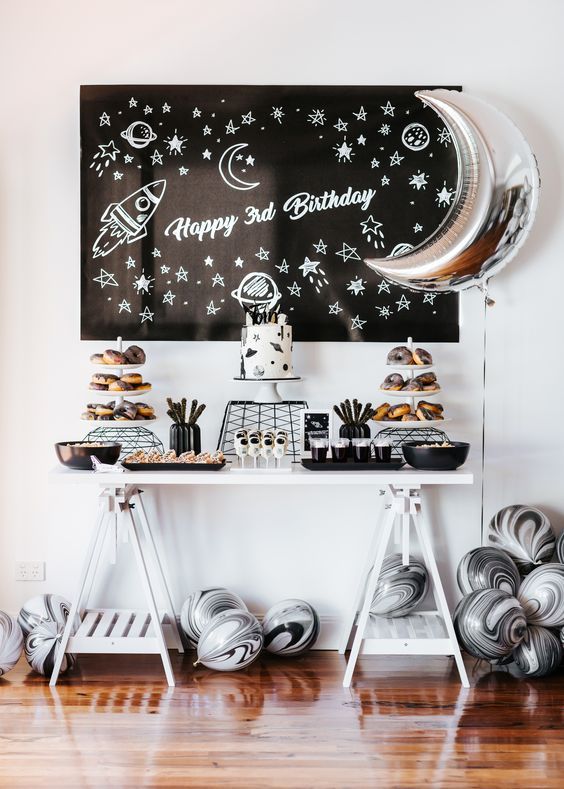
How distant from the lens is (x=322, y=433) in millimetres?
2969

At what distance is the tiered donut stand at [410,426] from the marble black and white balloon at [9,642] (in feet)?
4.62

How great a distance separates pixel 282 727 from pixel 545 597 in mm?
987

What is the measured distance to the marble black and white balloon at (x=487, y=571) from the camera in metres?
2.88

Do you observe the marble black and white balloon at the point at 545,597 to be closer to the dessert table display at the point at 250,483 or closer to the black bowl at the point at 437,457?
the dessert table display at the point at 250,483

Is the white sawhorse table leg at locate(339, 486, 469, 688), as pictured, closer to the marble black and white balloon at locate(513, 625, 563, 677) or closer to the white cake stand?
the marble black and white balloon at locate(513, 625, 563, 677)

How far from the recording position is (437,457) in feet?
9.28

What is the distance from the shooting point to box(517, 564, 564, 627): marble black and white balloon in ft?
9.13

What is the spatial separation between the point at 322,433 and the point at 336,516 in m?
0.42

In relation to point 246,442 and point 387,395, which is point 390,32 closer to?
point 387,395

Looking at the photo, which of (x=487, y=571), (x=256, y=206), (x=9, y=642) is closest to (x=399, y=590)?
(x=487, y=571)

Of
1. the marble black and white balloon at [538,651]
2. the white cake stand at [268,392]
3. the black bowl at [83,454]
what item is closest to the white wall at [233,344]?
the white cake stand at [268,392]

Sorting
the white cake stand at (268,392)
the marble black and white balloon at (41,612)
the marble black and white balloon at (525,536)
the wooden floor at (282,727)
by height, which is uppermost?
the white cake stand at (268,392)

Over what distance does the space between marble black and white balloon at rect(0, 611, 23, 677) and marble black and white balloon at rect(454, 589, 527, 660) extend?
4.96 ft

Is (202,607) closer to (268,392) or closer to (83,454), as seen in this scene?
(83,454)
